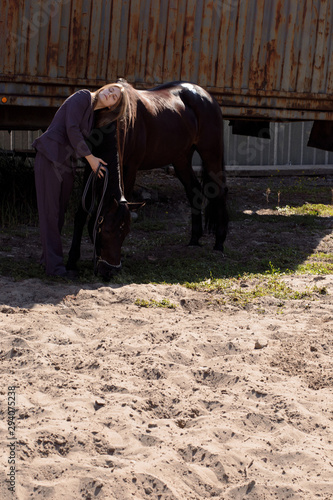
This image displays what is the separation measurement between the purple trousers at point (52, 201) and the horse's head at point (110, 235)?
15.2 inches

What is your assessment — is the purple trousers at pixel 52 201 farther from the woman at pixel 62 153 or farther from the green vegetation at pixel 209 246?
the green vegetation at pixel 209 246

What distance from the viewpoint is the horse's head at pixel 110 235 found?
17.2 ft

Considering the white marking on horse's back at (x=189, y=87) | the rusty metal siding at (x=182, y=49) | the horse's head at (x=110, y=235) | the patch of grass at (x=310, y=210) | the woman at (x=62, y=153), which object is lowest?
the patch of grass at (x=310, y=210)

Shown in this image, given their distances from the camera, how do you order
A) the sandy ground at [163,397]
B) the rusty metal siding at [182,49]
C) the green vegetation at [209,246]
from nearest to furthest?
the sandy ground at [163,397], the green vegetation at [209,246], the rusty metal siding at [182,49]

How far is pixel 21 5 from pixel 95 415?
5.91 meters

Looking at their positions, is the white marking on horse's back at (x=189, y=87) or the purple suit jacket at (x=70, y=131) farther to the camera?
the white marking on horse's back at (x=189, y=87)

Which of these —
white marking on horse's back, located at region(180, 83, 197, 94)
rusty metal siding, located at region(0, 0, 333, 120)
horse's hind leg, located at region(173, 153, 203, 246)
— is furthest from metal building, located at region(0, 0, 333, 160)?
horse's hind leg, located at region(173, 153, 203, 246)

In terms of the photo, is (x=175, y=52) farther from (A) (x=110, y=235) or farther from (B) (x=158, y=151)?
(A) (x=110, y=235)

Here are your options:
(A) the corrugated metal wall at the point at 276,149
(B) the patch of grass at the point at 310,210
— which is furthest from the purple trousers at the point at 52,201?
(A) the corrugated metal wall at the point at 276,149

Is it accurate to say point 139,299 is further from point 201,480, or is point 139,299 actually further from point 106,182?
point 201,480

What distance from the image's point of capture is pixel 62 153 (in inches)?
208

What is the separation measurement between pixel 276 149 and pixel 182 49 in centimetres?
583

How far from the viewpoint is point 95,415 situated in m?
3.10

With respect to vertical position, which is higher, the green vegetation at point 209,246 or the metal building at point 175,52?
the metal building at point 175,52
